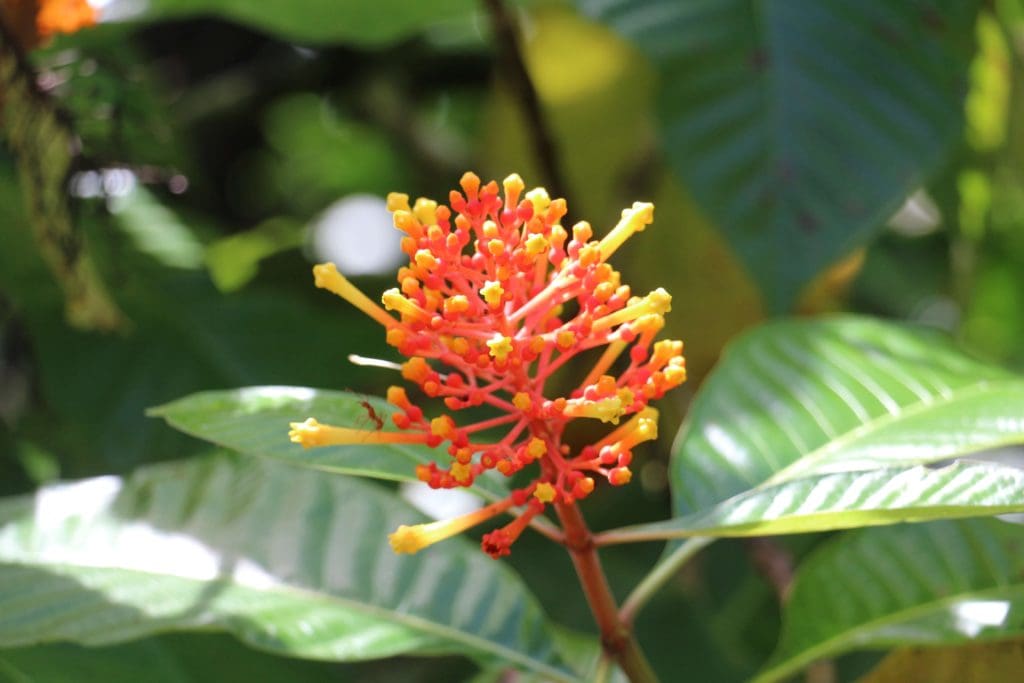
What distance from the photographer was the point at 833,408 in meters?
0.98

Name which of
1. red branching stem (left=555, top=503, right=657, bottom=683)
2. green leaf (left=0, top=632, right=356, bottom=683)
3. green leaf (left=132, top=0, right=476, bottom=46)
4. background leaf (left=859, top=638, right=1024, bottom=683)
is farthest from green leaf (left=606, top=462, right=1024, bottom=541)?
green leaf (left=132, top=0, right=476, bottom=46)

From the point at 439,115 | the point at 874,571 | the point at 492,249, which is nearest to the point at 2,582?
the point at 492,249

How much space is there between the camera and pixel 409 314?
68 cm

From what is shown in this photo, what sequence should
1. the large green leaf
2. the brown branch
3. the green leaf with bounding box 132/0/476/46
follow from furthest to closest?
the green leaf with bounding box 132/0/476/46 → the brown branch → the large green leaf

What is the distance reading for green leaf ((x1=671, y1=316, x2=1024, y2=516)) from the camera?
2.89 ft

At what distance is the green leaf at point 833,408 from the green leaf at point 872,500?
0.14 m

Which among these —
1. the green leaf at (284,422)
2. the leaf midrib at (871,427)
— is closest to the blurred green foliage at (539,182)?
the leaf midrib at (871,427)

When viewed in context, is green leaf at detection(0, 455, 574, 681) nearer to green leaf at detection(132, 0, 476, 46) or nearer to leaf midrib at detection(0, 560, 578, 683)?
leaf midrib at detection(0, 560, 578, 683)

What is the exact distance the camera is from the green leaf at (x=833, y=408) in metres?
0.88

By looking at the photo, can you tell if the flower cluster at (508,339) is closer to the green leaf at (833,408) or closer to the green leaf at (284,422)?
the green leaf at (284,422)

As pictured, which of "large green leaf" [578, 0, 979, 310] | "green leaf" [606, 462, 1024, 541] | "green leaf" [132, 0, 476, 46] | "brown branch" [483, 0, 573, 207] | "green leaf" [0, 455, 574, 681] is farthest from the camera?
"green leaf" [132, 0, 476, 46]

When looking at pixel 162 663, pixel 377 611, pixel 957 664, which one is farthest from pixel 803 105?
pixel 162 663

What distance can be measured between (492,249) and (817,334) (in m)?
0.53

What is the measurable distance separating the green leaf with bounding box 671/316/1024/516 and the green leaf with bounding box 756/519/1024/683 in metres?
0.08
